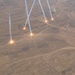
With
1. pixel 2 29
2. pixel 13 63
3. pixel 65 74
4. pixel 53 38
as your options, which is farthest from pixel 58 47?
pixel 2 29

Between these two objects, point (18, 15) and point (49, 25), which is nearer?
point (49, 25)

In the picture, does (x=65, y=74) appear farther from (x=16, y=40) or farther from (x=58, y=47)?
(x=16, y=40)

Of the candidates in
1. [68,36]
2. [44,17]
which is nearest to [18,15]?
[44,17]

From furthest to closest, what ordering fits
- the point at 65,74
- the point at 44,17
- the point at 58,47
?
1. the point at 44,17
2. the point at 58,47
3. the point at 65,74

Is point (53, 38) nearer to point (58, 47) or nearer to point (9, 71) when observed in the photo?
point (58, 47)

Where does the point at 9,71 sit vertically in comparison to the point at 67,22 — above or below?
above

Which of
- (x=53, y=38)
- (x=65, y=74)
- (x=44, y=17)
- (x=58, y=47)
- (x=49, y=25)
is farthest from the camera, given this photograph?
(x=44, y=17)
